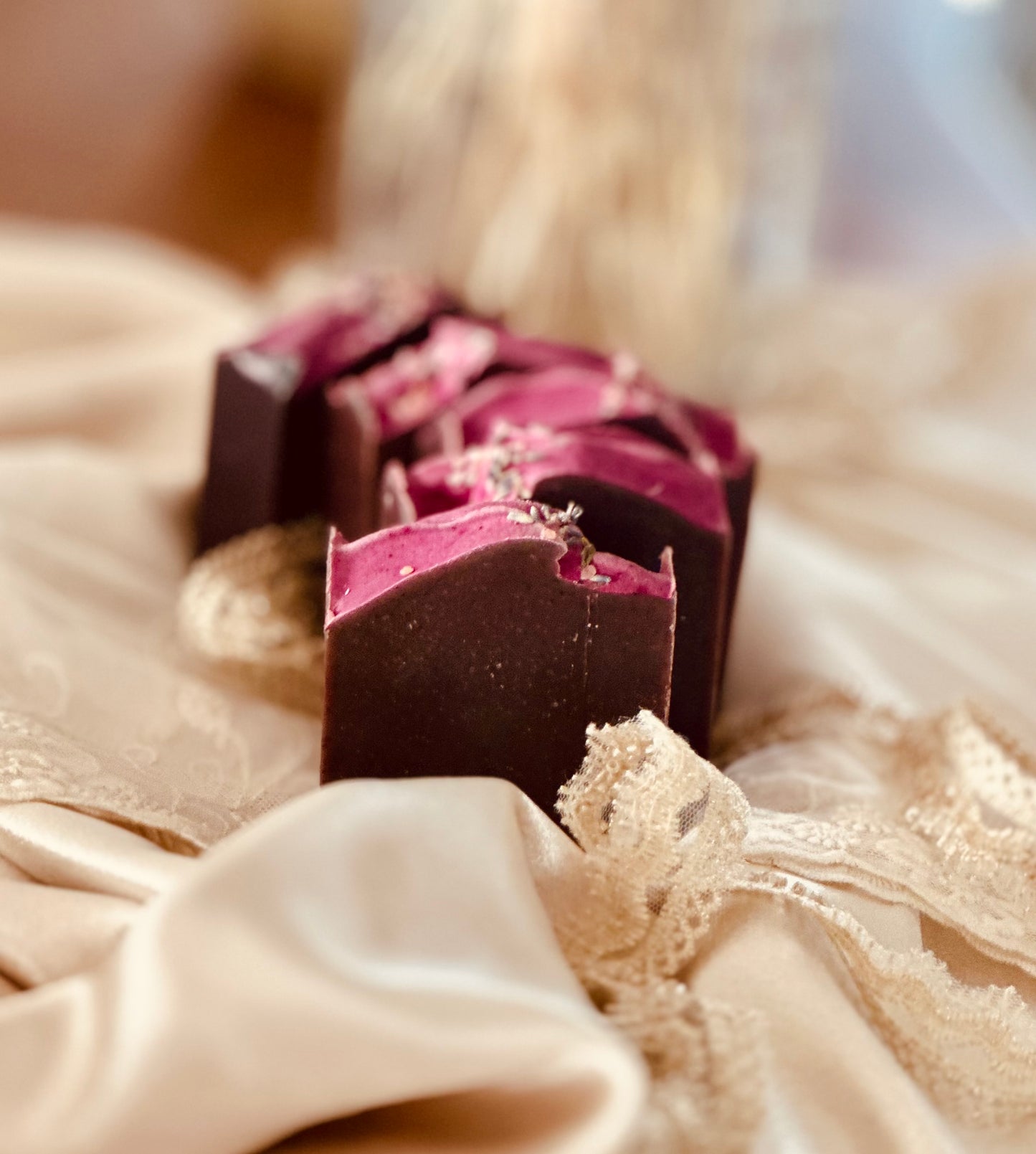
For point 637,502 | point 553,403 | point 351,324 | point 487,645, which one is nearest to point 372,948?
point 487,645

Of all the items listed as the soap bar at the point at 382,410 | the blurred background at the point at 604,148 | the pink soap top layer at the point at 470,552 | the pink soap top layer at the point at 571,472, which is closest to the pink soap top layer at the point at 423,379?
the soap bar at the point at 382,410

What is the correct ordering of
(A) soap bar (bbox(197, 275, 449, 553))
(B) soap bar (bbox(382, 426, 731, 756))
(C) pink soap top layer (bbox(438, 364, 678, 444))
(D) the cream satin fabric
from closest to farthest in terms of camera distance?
(D) the cream satin fabric → (B) soap bar (bbox(382, 426, 731, 756)) → (C) pink soap top layer (bbox(438, 364, 678, 444)) → (A) soap bar (bbox(197, 275, 449, 553))

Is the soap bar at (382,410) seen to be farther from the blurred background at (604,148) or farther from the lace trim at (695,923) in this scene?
the blurred background at (604,148)

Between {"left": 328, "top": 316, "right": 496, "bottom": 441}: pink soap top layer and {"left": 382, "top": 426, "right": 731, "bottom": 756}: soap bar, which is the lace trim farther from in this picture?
{"left": 328, "top": 316, "right": 496, "bottom": 441}: pink soap top layer

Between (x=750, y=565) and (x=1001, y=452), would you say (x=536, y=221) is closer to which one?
(x=1001, y=452)

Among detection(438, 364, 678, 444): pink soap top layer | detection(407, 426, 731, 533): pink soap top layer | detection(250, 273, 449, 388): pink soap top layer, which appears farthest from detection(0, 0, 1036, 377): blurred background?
detection(407, 426, 731, 533): pink soap top layer

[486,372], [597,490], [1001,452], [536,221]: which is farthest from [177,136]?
[597,490]

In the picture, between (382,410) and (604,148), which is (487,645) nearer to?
(382,410)
